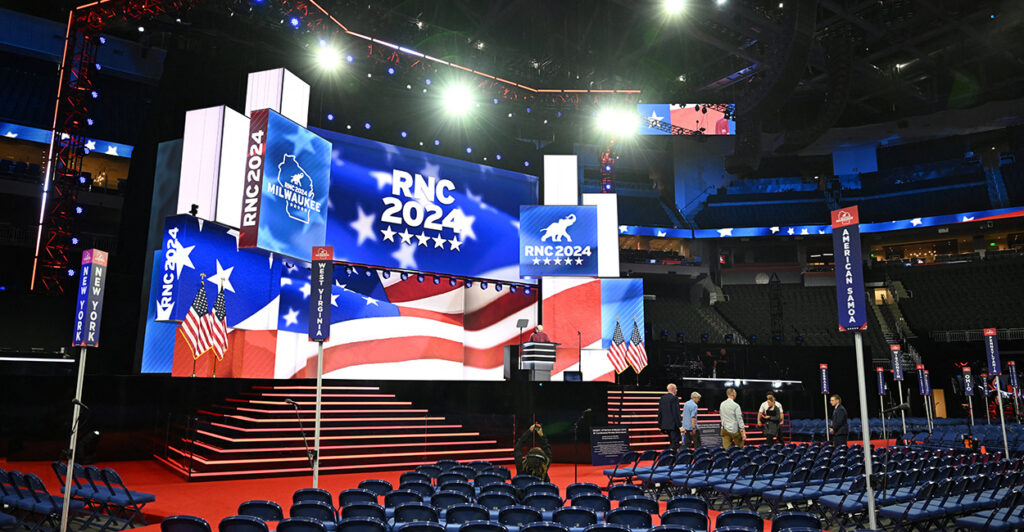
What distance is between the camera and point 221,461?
11.8 m

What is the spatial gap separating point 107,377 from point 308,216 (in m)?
5.39

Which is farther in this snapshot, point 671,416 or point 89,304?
point 671,416

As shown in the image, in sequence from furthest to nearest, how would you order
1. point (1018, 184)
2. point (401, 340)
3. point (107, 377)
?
point (1018, 184), point (401, 340), point (107, 377)

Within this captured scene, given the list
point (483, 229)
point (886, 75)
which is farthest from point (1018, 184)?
point (483, 229)

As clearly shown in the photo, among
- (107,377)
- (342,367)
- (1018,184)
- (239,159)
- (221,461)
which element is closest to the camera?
(221,461)

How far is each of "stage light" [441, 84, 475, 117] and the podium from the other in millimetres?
6714

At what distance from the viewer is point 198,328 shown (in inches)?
543

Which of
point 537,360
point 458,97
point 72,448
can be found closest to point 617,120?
point 458,97

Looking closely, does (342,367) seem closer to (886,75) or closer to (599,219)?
(599,219)

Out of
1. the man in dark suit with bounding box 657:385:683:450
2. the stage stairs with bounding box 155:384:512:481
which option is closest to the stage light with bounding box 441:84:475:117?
the stage stairs with bounding box 155:384:512:481

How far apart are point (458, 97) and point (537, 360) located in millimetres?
7186

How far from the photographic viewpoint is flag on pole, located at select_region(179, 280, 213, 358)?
536 inches

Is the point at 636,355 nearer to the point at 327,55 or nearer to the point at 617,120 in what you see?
the point at 617,120

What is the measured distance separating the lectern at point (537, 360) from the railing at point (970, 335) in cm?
2288
